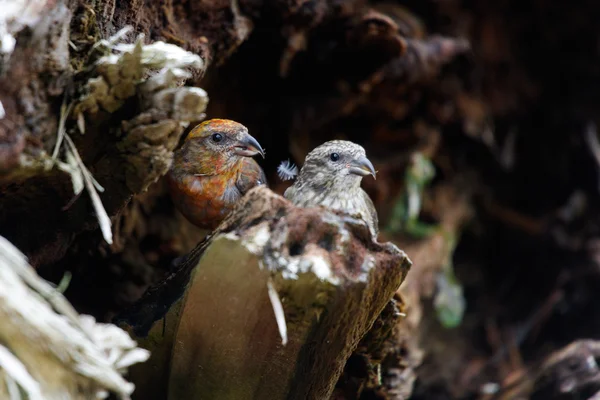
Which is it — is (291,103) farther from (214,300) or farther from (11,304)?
(11,304)

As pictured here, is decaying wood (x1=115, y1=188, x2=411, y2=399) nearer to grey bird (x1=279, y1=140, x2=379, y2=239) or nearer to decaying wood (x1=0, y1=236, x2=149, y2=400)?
decaying wood (x1=0, y1=236, x2=149, y2=400)

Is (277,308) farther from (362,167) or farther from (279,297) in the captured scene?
(362,167)

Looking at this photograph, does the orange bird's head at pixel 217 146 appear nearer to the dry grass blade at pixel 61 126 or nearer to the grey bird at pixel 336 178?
the grey bird at pixel 336 178

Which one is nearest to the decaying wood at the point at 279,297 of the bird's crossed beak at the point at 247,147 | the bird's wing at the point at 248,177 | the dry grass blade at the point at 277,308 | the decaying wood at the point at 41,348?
the dry grass blade at the point at 277,308

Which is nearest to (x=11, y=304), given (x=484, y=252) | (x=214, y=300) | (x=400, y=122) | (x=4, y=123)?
(x=4, y=123)

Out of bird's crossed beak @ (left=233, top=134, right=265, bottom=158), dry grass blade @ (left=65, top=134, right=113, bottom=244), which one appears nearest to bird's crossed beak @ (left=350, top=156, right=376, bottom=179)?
bird's crossed beak @ (left=233, top=134, right=265, bottom=158)

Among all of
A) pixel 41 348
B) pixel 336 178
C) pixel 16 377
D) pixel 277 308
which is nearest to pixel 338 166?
pixel 336 178

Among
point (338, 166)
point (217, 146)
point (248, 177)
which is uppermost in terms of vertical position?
point (338, 166)

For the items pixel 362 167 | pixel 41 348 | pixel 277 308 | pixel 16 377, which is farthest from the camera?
pixel 362 167
